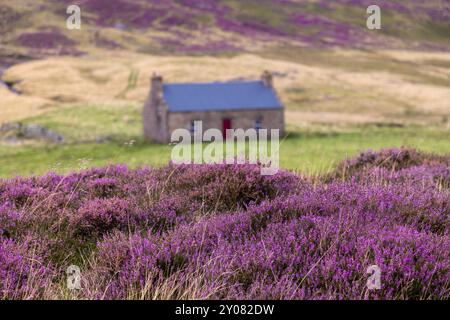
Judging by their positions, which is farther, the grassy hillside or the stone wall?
the stone wall

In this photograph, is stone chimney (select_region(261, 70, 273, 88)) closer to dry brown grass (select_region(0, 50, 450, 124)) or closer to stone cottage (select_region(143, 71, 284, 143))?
stone cottage (select_region(143, 71, 284, 143))

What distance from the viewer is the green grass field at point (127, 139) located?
42594 millimetres

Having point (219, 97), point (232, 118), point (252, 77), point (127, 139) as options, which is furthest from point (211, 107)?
point (252, 77)

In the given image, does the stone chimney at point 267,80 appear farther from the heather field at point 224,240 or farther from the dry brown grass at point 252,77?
the heather field at point 224,240

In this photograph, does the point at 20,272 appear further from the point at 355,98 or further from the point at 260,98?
the point at 355,98

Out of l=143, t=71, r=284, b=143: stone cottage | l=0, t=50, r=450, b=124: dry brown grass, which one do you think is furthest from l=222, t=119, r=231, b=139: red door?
l=0, t=50, r=450, b=124: dry brown grass

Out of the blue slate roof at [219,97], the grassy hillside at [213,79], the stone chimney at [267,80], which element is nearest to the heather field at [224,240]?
the grassy hillside at [213,79]

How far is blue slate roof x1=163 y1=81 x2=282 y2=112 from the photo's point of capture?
204ft

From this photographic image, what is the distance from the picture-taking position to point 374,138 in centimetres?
5503

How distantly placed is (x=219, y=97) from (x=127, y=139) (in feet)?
39.8

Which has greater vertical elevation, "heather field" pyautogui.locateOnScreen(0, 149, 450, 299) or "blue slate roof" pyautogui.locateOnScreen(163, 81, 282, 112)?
"heather field" pyautogui.locateOnScreen(0, 149, 450, 299)

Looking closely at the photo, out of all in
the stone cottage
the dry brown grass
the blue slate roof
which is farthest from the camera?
the dry brown grass

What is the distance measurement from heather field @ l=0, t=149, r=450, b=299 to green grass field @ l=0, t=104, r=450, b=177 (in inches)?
1221

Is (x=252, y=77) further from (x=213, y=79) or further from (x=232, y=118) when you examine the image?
(x=232, y=118)
